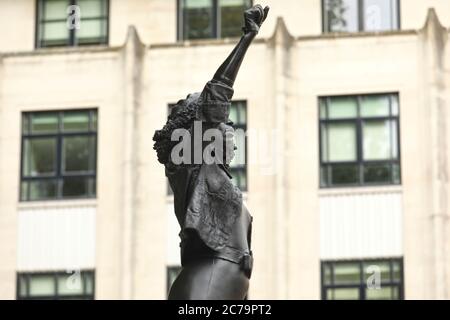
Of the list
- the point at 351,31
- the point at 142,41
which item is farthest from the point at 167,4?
the point at 351,31

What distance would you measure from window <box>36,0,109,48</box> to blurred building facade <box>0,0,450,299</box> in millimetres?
51

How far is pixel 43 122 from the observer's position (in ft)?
139

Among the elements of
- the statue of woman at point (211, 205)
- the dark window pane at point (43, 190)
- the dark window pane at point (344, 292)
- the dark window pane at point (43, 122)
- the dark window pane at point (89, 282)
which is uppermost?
the dark window pane at point (43, 122)

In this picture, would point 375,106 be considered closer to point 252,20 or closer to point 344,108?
point 344,108

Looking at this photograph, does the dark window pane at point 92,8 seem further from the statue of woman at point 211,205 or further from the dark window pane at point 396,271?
the statue of woman at point 211,205

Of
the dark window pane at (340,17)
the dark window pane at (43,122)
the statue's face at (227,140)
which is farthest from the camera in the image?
the dark window pane at (43,122)

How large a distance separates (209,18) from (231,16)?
0.62m

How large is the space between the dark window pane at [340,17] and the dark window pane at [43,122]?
8094 mm

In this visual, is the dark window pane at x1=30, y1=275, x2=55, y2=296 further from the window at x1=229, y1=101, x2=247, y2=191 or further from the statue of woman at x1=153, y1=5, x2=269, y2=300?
the statue of woman at x1=153, y1=5, x2=269, y2=300

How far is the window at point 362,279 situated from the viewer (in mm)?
39438

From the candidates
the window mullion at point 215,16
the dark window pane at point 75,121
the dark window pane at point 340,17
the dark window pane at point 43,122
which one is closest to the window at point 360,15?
the dark window pane at point 340,17

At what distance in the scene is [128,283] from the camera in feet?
132
